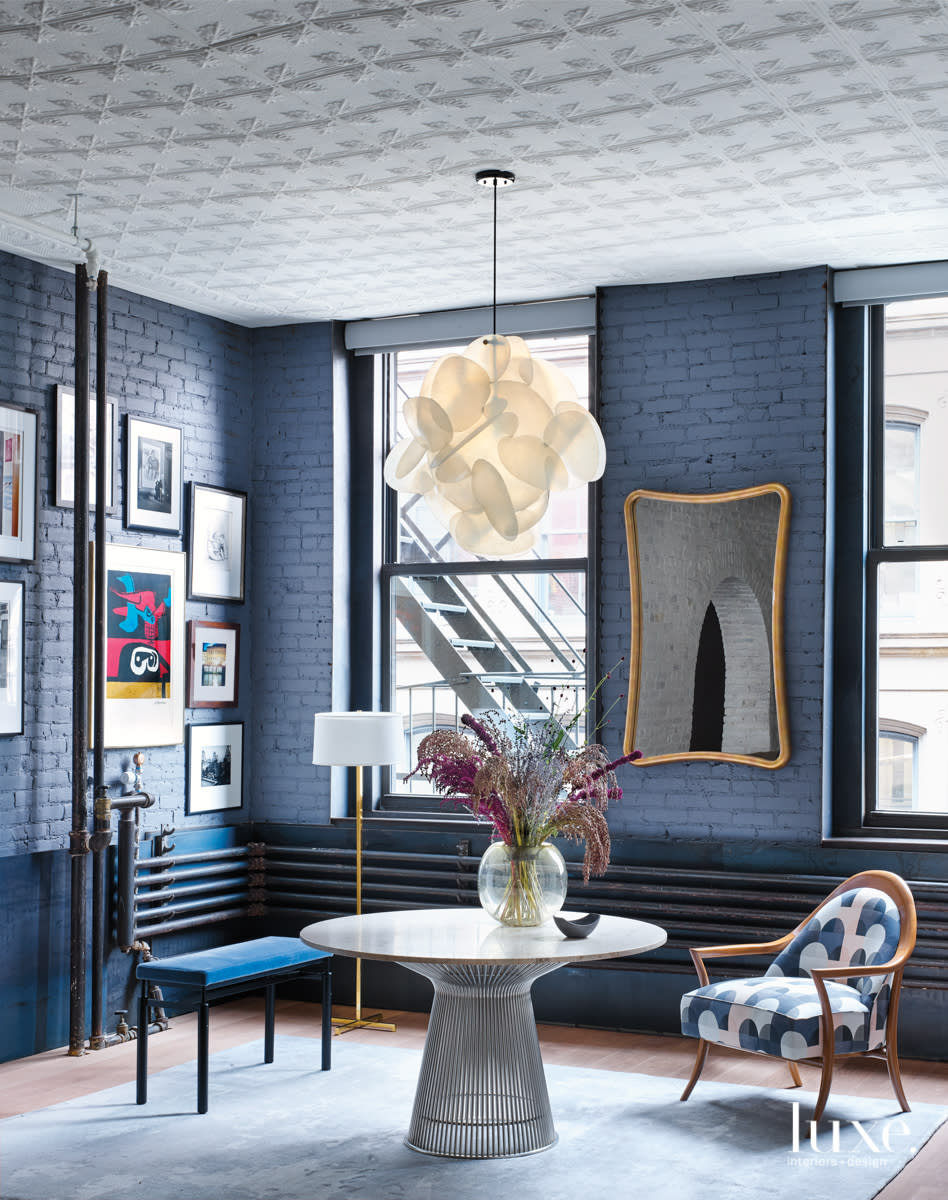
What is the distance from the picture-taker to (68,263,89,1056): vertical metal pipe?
611 cm

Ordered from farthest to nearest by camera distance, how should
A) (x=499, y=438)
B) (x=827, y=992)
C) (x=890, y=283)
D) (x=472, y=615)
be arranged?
(x=472, y=615) < (x=890, y=283) < (x=827, y=992) < (x=499, y=438)

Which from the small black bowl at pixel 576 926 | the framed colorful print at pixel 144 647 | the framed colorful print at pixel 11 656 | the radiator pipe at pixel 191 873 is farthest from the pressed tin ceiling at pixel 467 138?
the radiator pipe at pixel 191 873

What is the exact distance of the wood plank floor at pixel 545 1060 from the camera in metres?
5.53

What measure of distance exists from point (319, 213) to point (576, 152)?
1184mm

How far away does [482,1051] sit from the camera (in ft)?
15.5

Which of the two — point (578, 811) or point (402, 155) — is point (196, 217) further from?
point (578, 811)

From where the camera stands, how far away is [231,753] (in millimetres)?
7332

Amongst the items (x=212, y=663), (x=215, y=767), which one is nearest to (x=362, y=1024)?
(x=215, y=767)

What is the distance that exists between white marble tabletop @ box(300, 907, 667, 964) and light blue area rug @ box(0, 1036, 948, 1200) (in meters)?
0.67

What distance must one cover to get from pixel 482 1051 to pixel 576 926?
51 centimetres

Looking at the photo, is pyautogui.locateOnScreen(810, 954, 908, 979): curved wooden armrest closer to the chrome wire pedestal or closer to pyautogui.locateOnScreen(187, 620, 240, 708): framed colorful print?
the chrome wire pedestal

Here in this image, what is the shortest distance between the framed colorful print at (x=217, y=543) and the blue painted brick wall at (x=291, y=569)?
0.15 m

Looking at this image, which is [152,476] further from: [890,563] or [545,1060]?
[890,563]

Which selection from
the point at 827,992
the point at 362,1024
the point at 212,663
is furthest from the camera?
the point at 212,663
